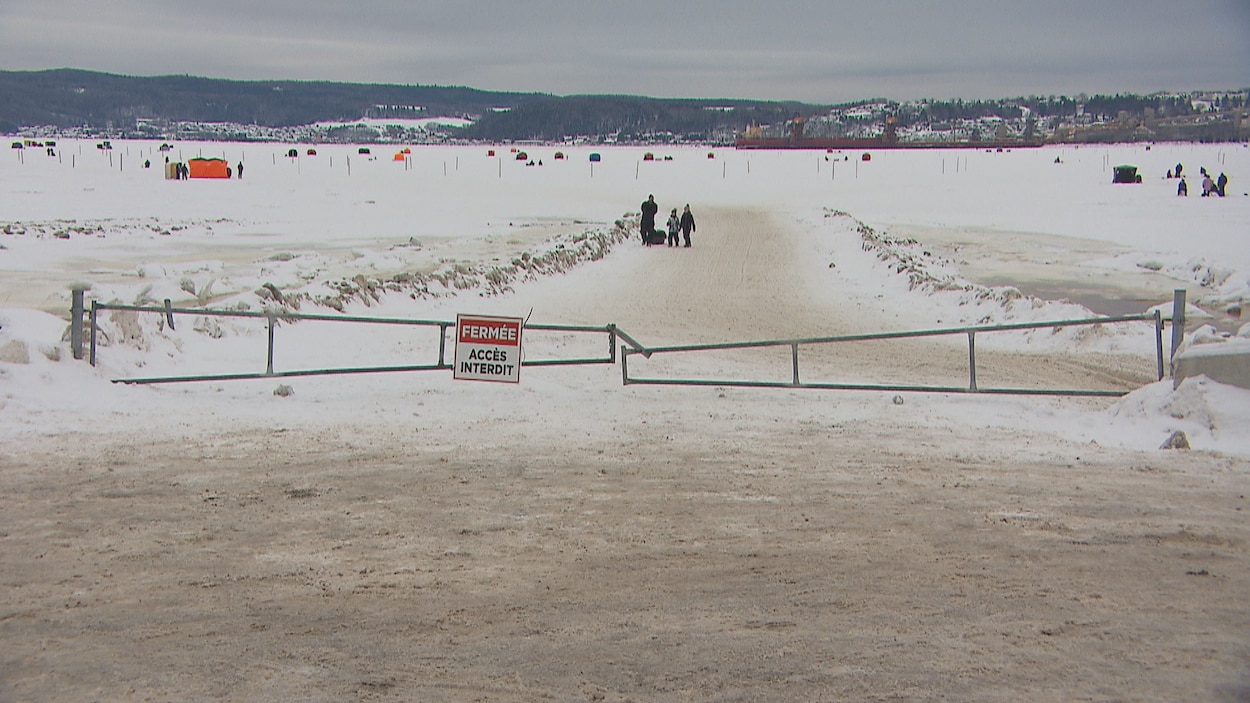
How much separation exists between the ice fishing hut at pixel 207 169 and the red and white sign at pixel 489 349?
218 feet

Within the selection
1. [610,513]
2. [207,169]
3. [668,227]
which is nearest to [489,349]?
[610,513]

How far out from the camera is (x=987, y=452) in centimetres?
1003

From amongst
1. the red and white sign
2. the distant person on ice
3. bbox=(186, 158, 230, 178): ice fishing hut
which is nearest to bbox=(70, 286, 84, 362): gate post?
the red and white sign

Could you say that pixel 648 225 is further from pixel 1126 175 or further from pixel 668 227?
pixel 1126 175

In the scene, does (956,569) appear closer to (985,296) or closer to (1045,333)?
(1045,333)

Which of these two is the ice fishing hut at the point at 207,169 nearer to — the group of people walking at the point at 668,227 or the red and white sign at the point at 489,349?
the group of people walking at the point at 668,227

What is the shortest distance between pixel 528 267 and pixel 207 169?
5443 cm

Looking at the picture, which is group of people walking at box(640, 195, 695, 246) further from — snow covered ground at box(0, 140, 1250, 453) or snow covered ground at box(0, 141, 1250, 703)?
snow covered ground at box(0, 141, 1250, 703)

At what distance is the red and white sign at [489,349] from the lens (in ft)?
38.9

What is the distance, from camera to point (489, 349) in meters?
11.9

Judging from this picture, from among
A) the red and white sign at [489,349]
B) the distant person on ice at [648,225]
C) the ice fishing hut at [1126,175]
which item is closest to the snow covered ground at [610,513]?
the red and white sign at [489,349]

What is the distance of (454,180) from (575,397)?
72.8 meters

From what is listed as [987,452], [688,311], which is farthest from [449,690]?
[688,311]

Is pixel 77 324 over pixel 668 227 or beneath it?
beneath
